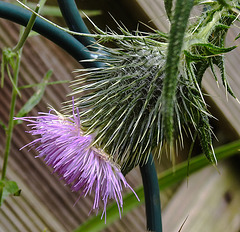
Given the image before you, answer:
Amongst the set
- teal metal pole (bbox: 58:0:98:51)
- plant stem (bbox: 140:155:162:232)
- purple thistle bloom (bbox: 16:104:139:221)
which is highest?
teal metal pole (bbox: 58:0:98:51)

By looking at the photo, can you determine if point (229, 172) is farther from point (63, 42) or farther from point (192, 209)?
point (63, 42)

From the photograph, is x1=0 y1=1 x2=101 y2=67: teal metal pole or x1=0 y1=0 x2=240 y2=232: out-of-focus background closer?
x1=0 y1=1 x2=101 y2=67: teal metal pole

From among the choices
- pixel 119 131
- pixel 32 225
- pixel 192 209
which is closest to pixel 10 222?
pixel 32 225

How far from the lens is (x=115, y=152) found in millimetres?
527

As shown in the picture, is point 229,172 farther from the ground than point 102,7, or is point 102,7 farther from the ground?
point 102,7

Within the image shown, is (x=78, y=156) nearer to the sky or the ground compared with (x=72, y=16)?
nearer to the ground

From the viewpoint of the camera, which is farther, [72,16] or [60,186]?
[60,186]

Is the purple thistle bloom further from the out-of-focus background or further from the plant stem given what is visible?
the out-of-focus background

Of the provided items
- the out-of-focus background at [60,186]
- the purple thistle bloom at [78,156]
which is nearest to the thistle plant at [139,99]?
the purple thistle bloom at [78,156]

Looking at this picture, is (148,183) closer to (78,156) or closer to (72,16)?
(78,156)

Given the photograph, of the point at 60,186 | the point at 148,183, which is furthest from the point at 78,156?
the point at 60,186

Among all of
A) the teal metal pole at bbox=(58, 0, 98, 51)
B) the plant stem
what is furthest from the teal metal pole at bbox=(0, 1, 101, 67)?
the plant stem

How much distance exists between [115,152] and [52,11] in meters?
0.26

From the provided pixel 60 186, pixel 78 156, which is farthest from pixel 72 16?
pixel 60 186
